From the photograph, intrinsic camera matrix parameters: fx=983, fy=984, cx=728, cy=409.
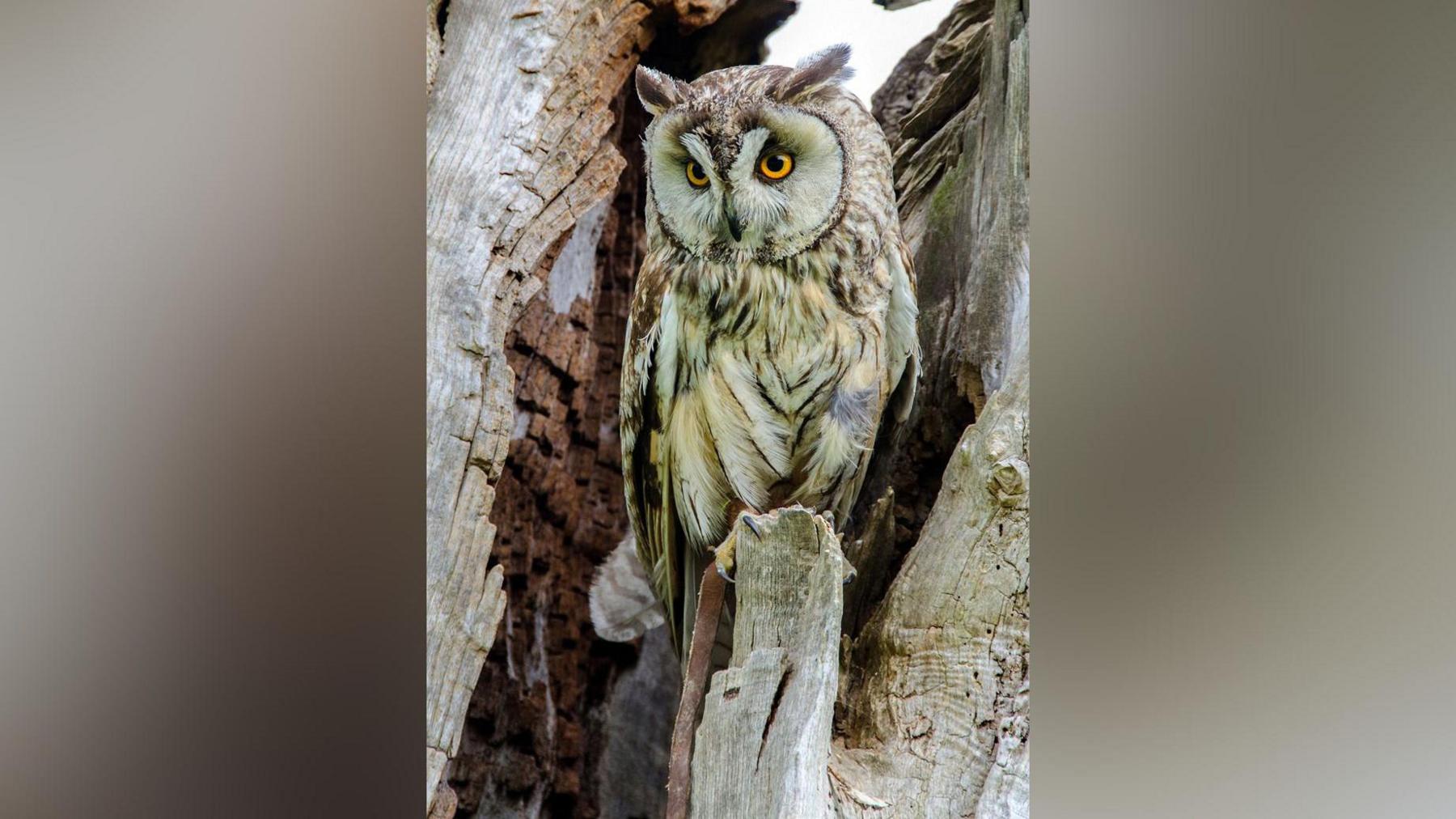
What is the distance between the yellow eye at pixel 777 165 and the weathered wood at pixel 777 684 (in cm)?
45

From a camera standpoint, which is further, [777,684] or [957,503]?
[957,503]

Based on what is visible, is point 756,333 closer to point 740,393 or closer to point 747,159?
point 740,393

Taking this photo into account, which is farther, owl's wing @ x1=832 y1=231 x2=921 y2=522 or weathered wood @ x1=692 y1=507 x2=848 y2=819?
owl's wing @ x1=832 y1=231 x2=921 y2=522

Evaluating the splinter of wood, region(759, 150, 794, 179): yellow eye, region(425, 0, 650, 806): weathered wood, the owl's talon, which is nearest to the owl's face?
region(759, 150, 794, 179): yellow eye

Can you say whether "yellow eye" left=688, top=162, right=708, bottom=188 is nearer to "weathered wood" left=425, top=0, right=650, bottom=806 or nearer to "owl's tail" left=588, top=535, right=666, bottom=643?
"weathered wood" left=425, top=0, right=650, bottom=806

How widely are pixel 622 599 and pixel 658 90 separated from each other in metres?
0.70

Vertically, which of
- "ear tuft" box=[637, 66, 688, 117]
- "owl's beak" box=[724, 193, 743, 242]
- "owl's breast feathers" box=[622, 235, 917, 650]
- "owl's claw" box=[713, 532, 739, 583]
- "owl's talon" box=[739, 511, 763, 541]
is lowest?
"owl's claw" box=[713, 532, 739, 583]

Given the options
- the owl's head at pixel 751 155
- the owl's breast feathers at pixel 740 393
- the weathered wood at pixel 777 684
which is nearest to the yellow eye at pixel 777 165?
the owl's head at pixel 751 155

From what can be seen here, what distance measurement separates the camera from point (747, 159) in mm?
1310

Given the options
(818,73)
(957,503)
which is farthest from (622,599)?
(818,73)

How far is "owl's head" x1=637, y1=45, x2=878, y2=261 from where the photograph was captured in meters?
1.31

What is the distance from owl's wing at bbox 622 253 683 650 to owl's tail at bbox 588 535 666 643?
13mm
